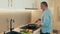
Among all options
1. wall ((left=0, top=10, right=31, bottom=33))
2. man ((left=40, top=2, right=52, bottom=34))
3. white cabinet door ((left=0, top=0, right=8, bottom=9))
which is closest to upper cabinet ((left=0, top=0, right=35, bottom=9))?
white cabinet door ((left=0, top=0, right=8, bottom=9))

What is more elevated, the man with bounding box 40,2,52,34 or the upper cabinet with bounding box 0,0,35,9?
the upper cabinet with bounding box 0,0,35,9

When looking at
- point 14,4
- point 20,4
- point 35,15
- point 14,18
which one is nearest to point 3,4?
point 14,4

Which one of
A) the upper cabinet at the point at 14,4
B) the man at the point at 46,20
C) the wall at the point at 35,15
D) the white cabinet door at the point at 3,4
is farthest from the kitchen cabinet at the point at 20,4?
the wall at the point at 35,15

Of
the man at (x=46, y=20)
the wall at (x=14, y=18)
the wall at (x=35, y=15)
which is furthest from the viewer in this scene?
the wall at (x=35, y=15)

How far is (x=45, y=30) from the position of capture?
2.93 meters

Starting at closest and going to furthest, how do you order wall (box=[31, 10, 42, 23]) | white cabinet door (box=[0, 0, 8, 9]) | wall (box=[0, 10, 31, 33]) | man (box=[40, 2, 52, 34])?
white cabinet door (box=[0, 0, 8, 9]) → wall (box=[0, 10, 31, 33]) → man (box=[40, 2, 52, 34]) → wall (box=[31, 10, 42, 23])

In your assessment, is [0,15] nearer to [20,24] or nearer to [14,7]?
[14,7]

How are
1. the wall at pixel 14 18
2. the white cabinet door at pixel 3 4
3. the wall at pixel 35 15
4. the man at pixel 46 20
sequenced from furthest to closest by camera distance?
the wall at pixel 35 15
the man at pixel 46 20
the wall at pixel 14 18
the white cabinet door at pixel 3 4

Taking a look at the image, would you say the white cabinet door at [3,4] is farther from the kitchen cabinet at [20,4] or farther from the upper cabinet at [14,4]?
the kitchen cabinet at [20,4]

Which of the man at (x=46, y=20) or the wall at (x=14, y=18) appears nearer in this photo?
the wall at (x=14, y=18)

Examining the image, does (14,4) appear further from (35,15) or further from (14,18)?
(35,15)

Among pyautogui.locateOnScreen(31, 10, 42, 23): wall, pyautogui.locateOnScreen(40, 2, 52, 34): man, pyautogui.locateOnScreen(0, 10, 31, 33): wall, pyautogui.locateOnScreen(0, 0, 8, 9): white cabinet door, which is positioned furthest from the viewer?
pyautogui.locateOnScreen(31, 10, 42, 23): wall

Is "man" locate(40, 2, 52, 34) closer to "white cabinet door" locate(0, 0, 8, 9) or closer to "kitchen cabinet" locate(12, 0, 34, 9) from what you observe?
"kitchen cabinet" locate(12, 0, 34, 9)

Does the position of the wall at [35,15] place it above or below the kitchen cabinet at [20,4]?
below
